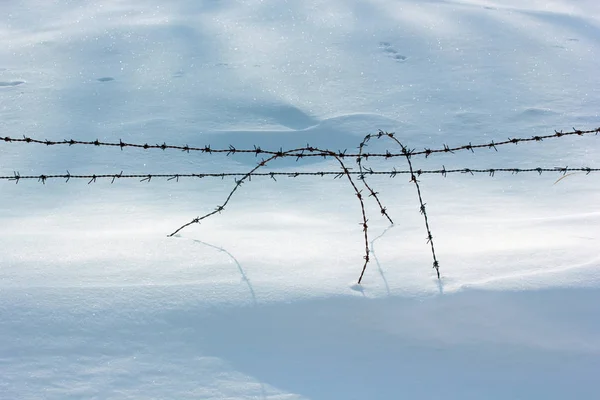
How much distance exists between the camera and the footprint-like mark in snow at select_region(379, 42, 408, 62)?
736 cm

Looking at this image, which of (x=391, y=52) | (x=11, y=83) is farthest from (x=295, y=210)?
(x=11, y=83)

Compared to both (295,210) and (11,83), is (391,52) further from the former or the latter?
(11,83)

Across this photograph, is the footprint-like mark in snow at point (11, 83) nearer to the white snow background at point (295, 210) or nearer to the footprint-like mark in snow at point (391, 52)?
the white snow background at point (295, 210)

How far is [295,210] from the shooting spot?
443 centimetres

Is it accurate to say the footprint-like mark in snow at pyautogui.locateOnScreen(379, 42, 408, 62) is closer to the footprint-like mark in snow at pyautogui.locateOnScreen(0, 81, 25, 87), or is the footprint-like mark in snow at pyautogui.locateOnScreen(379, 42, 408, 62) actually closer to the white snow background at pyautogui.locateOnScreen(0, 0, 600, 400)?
the white snow background at pyautogui.locateOnScreen(0, 0, 600, 400)

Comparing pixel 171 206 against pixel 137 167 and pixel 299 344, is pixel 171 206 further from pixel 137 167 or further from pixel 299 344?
pixel 299 344

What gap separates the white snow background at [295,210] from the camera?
8.43 feet

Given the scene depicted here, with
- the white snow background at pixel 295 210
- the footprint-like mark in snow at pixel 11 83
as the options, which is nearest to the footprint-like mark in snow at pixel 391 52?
the white snow background at pixel 295 210

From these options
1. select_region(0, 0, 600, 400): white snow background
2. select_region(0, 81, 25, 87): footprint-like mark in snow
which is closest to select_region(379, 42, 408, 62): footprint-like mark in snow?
select_region(0, 0, 600, 400): white snow background

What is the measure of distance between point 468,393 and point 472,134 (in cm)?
393

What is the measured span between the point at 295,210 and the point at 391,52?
146 inches

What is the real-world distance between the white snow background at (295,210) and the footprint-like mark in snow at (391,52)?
0.03 m

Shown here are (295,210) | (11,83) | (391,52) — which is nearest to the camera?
(295,210)

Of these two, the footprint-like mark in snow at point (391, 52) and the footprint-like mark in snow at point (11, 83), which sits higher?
the footprint-like mark in snow at point (391, 52)
